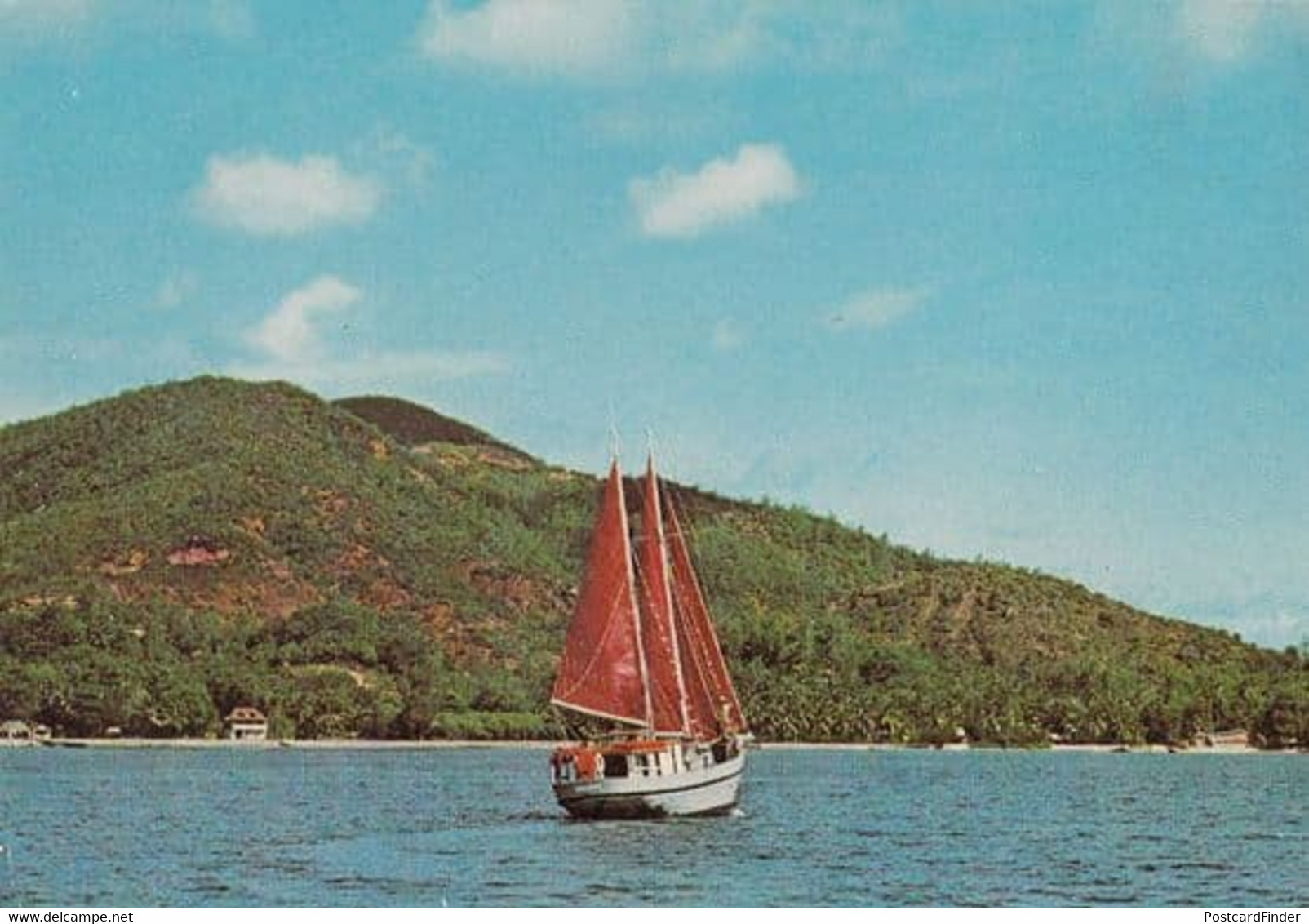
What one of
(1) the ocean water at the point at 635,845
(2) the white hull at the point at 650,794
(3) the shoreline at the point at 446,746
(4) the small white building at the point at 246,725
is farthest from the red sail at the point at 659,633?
Answer: (4) the small white building at the point at 246,725

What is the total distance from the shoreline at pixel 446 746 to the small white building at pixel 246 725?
69 cm

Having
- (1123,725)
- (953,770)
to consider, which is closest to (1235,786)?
(953,770)

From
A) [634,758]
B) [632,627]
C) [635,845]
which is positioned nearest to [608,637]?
[632,627]

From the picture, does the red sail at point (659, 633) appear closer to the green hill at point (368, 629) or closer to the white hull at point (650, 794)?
the white hull at point (650, 794)

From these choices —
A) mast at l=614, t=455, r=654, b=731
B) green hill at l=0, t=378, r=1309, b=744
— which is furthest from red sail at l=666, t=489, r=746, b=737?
green hill at l=0, t=378, r=1309, b=744

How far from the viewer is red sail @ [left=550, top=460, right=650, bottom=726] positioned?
2327 inches

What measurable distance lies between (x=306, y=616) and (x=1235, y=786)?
298 feet

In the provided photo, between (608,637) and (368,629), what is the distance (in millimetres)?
111792

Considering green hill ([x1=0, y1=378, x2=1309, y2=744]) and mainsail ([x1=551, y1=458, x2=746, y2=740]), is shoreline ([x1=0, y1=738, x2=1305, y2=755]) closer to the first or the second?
green hill ([x1=0, y1=378, x2=1309, y2=744])

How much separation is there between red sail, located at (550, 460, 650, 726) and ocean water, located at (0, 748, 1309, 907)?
358cm

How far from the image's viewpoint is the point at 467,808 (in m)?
71.8

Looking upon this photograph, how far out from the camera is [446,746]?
520 feet

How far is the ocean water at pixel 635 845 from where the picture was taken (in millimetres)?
42438
